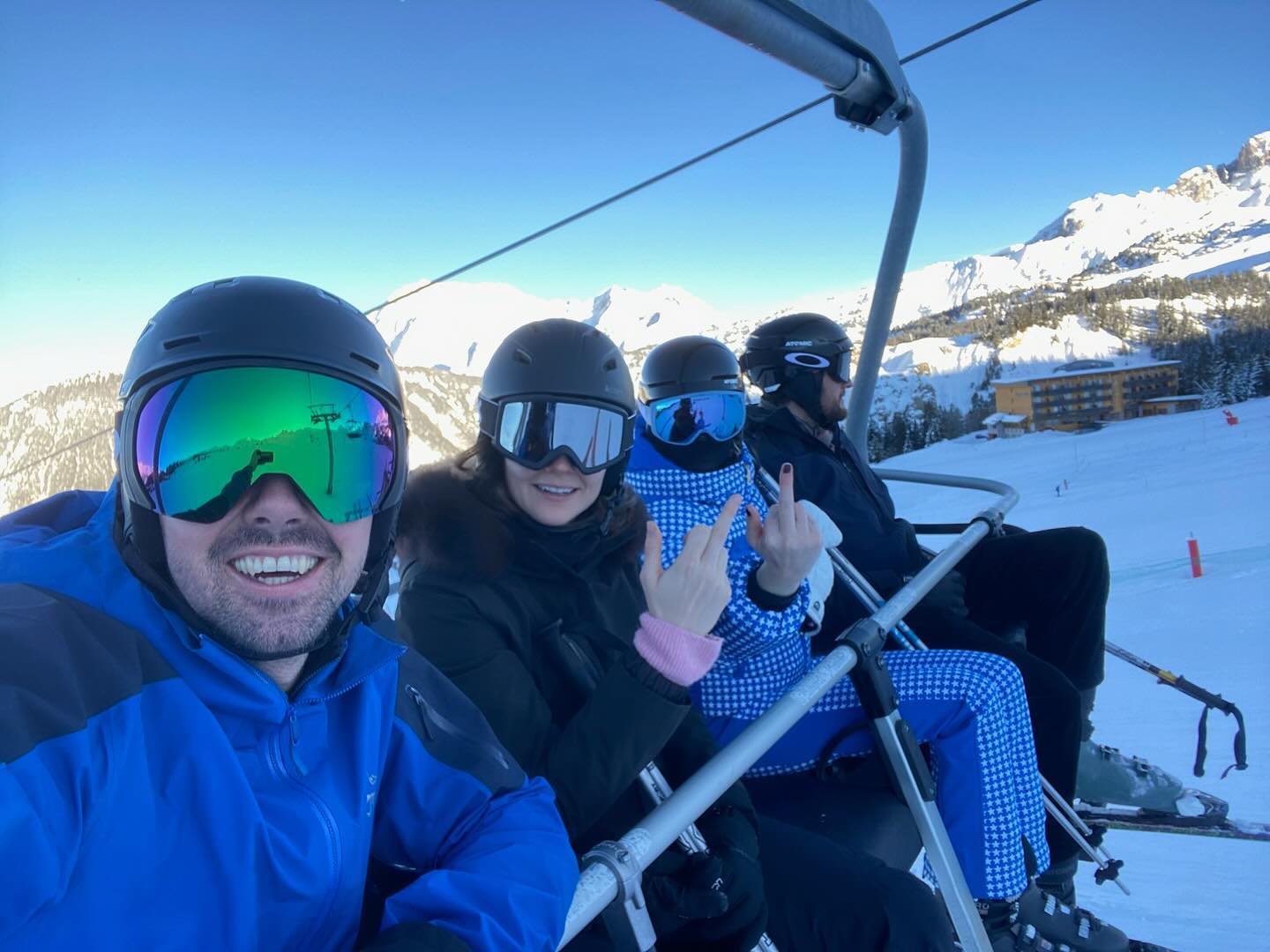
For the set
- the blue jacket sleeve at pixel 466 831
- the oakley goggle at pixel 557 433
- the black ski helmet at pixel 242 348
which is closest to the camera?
the blue jacket sleeve at pixel 466 831

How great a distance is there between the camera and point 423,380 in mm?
94688

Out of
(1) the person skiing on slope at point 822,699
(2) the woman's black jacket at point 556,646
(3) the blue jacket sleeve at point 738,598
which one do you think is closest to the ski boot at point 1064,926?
(1) the person skiing on slope at point 822,699

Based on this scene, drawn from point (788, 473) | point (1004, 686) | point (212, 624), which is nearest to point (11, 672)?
point (212, 624)

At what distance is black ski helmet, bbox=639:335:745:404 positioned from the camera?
9.04ft

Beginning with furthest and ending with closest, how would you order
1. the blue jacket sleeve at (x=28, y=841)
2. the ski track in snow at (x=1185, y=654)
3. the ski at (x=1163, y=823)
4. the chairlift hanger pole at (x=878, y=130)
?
the ski at (x=1163, y=823), the ski track in snow at (x=1185, y=654), the chairlift hanger pole at (x=878, y=130), the blue jacket sleeve at (x=28, y=841)

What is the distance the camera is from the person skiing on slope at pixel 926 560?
3221 millimetres

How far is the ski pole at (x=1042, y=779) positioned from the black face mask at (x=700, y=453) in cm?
30

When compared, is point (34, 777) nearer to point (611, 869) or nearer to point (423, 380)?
point (611, 869)

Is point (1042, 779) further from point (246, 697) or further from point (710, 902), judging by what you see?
point (246, 697)

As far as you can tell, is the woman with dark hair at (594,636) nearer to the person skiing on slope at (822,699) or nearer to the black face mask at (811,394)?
the person skiing on slope at (822,699)

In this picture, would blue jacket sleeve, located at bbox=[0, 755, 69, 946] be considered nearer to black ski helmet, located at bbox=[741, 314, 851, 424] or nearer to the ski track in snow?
black ski helmet, located at bbox=[741, 314, 851, 424]

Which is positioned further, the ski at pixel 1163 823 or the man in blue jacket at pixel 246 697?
the ski at pixel 1163 823

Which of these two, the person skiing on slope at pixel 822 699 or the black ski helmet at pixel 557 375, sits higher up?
the black ski helmet at pixel 557 375

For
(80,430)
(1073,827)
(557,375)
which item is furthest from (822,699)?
(80,430)
